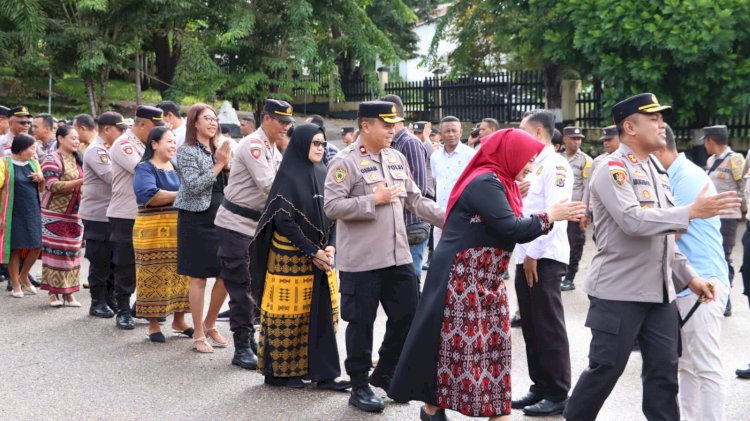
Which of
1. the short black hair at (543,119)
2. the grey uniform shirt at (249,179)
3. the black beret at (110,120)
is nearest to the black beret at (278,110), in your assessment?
the grey uniform shirt at (249,179)

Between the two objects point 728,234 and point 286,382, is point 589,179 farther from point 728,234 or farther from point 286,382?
point 286,382

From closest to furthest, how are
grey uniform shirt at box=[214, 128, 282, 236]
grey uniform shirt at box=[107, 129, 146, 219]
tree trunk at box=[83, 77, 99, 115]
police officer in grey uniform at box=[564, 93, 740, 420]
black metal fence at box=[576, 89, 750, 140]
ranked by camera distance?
police officer in grey uniform at box=[564, 93, 740, 420]
grey uniform shirt at box=[214, 128, 282, 236]
grey uniform shirt at box=[107, 129, 146, 219]
black metal fence at box=[576, 89, 750, 140]
tree trunk at box=[83, 77, 99, 115]

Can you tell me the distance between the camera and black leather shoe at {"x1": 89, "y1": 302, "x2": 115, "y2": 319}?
8906mm

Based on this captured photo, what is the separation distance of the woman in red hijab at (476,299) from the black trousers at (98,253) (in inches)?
192

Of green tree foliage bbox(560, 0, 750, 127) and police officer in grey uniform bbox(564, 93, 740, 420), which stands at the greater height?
green tree foliage bbox(560, 0, 750, 127)

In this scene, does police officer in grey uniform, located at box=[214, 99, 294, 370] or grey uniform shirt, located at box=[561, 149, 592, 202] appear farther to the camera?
grey uniform shirt, located at box=[561, 149, 592, 202]

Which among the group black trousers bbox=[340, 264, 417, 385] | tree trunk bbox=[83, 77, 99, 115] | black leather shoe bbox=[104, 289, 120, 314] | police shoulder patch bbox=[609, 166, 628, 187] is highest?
tree trunk bbox=[83, 77, 99, 115]

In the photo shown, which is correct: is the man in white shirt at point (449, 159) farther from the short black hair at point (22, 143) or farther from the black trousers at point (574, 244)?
the short black hair at point (22, 143)

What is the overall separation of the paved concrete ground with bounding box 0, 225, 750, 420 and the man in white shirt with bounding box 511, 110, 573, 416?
0.83 ft

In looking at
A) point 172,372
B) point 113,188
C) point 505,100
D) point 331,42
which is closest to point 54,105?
point 331,42

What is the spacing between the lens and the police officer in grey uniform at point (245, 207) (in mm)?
6695

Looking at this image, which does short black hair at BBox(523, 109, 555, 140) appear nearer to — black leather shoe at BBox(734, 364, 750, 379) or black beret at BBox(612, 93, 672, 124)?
black beret at BBox(612, 93, 672, 124)

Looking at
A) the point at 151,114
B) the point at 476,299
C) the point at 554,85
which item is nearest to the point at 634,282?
the point at 476,299

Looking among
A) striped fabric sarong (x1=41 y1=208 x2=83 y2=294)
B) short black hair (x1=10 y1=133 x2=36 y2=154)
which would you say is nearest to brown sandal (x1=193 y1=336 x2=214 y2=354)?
striped fabric sarong (x1=41 y1=208 x2=83 y2=294)
